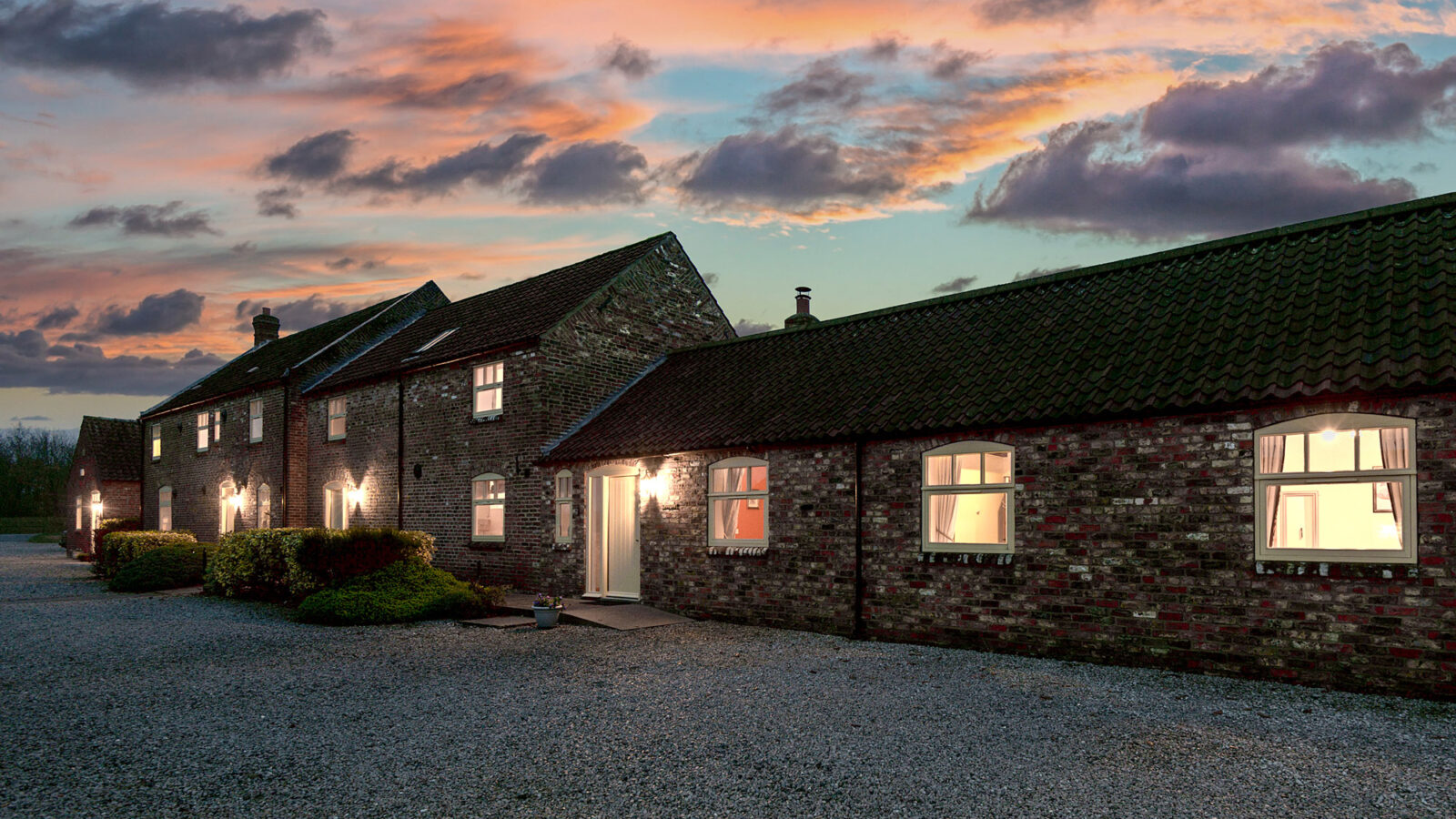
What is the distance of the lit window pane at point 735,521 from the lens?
14344 mm

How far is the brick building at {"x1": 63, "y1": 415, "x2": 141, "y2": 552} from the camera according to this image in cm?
3616

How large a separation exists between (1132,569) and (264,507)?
2488cm

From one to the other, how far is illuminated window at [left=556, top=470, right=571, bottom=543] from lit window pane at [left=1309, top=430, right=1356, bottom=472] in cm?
1250

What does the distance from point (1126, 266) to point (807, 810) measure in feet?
36.9

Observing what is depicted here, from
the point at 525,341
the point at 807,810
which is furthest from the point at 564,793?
the point at 525,341

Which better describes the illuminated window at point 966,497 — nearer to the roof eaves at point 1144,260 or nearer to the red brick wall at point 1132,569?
the red brick wall at point 1132,569

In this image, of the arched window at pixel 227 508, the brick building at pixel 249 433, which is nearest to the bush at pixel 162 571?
the brick building at pixel 249 433

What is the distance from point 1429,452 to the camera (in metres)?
8.40

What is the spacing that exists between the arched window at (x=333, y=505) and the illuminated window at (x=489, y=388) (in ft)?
21.7

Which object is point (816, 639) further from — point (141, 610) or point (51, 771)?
point (141, 610)

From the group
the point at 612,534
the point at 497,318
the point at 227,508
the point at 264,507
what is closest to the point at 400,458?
the point at 497,318

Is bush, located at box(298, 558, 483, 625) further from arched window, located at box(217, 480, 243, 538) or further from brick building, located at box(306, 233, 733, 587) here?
arched window, located at box(217, 480, 243, 538)

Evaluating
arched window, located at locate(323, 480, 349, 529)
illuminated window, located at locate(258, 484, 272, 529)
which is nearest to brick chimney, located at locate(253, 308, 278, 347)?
illuminated window, located at locate(258, 484, 272, 529)

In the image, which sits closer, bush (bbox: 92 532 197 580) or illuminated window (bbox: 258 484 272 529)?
bush (bbox: 92 532 197 580)
